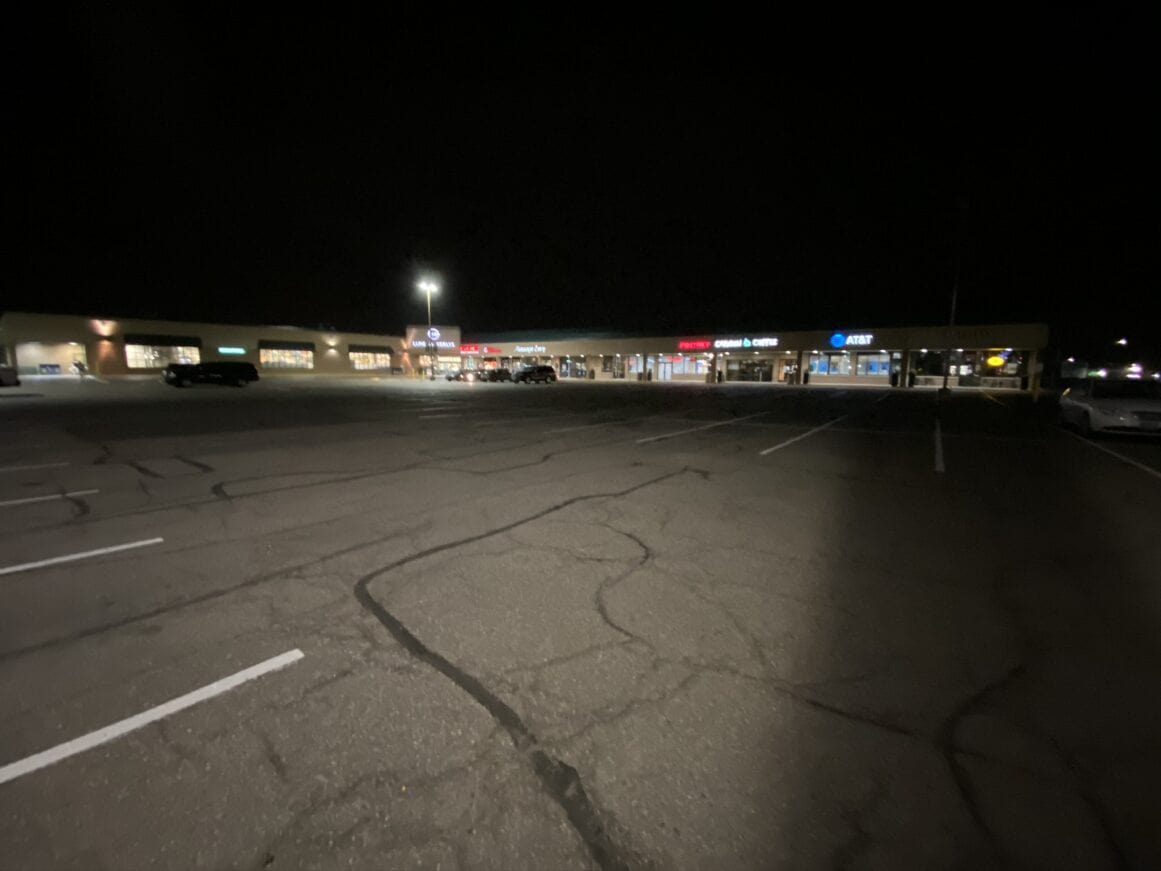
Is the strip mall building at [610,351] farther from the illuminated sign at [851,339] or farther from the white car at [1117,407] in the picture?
the white car at [1117,407]

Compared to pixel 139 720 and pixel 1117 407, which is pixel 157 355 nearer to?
pixel 139 720

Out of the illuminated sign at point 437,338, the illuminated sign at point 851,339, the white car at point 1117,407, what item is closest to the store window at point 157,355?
the illuminated sign at point 437,338

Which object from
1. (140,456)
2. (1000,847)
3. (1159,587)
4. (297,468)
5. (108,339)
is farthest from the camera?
(108,339)

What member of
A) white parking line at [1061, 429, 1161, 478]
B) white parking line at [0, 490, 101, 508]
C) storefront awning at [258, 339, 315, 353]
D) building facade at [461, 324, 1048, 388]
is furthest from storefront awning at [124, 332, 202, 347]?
white parking line at [1061, 429, 1161, 478]

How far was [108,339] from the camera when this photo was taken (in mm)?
46312

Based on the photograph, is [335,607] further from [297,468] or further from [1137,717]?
[297,468]

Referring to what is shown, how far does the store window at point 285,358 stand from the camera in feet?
184

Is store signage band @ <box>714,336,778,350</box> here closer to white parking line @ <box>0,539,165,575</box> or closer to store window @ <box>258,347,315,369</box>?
white parking line @ <box>0,539,165,575</box>

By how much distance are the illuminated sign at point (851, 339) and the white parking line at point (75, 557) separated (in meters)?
45.4

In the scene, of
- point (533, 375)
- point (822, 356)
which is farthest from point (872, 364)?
point (533, 375)

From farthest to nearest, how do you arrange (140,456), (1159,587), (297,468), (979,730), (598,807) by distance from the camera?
(140,456), (297,468), (1159,587), (979,730), (598,807)

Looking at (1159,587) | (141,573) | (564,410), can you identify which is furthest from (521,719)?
(564,410)

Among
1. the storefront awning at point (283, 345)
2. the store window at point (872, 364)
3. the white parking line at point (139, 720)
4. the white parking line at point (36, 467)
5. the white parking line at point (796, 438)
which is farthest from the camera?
the storefront awning at point (283, 345)

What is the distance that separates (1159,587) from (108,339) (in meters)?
65.0
